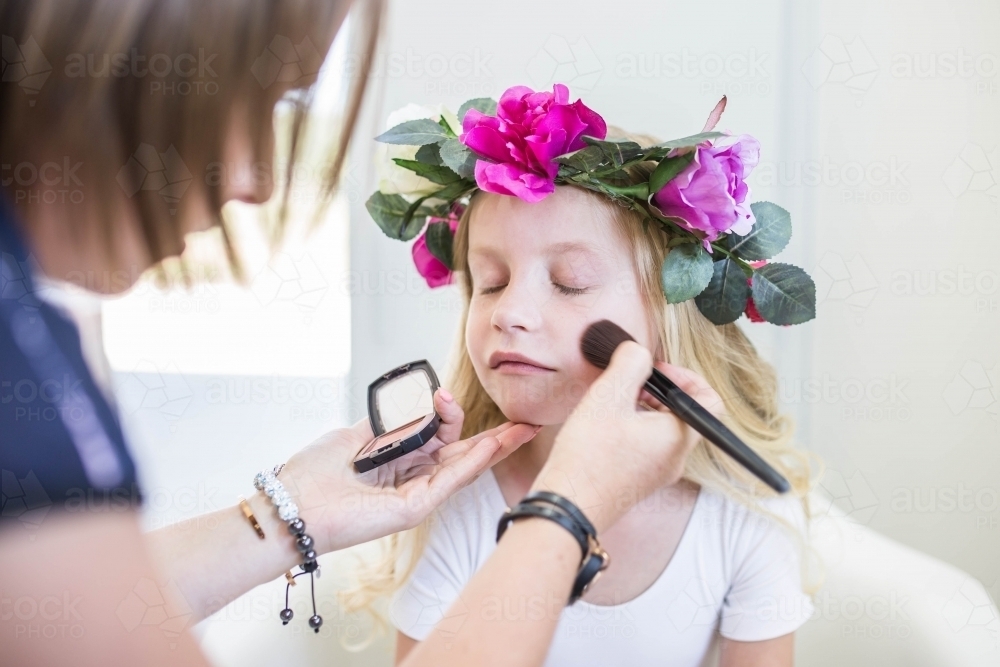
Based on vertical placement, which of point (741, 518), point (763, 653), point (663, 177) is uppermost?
point (663, 177)

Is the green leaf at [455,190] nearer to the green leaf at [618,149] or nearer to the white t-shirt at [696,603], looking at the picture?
the green leaf at [618,149]

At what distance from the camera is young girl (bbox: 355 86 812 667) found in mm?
819

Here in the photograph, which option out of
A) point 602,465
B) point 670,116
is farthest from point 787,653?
point 670,116

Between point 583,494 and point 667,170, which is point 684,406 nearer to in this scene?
point 583,494

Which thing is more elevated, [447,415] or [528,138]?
[528,138]

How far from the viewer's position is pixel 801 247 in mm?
1220

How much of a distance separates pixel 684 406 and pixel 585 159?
29cm

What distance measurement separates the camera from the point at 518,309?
2.62ft

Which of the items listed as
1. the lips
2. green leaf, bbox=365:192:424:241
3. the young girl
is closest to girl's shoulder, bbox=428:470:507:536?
the young girl

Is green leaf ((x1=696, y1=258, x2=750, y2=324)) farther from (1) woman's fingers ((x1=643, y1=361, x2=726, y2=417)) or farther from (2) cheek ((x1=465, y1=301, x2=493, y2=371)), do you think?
(2) cheek ((x1=465, y1=301, x2=493, y2=371))

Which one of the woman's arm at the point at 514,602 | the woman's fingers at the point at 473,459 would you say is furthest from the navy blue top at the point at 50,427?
the woman's fingers at the point at 473,459

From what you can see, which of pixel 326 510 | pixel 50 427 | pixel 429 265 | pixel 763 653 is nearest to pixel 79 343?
pixel 50 427

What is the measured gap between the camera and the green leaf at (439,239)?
3.26ft

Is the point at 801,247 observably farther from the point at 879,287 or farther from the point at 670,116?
the point at 670,116
